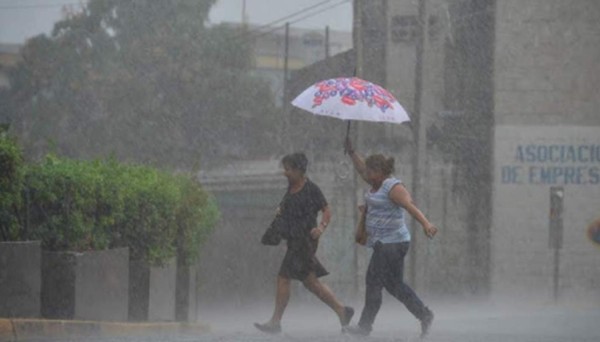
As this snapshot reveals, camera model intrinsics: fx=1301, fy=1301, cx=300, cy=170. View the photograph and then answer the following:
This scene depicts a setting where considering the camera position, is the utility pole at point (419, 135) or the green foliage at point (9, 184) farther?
the utility pole at point (419, 135)

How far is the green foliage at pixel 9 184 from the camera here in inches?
414

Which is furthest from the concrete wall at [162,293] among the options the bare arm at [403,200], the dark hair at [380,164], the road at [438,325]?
the bare arm at [403,200]

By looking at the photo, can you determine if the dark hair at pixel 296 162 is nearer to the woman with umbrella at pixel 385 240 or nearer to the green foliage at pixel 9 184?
the woman with umbrella at pixel 385 240

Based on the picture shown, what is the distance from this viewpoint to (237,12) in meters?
26.5

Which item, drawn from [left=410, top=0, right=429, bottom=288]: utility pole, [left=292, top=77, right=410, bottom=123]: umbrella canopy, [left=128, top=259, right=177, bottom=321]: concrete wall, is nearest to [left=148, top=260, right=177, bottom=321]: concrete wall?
[left=128, top=259, right=177, bottom=321]: concrete wall

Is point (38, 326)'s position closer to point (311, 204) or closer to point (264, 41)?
point (311, 204)

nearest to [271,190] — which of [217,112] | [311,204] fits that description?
[217,112]

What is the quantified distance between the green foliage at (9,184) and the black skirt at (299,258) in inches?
93.5

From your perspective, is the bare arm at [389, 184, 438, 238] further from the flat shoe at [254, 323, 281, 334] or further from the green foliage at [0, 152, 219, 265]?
the green foliage at [0, 152, 219, 265]

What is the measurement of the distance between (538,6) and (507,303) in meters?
5.55

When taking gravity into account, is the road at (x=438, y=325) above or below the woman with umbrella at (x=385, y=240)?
below

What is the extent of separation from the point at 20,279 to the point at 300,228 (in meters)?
2.45

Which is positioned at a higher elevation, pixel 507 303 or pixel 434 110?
pixel 434 110

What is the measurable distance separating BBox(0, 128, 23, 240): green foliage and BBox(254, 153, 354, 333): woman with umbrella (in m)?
2.27
